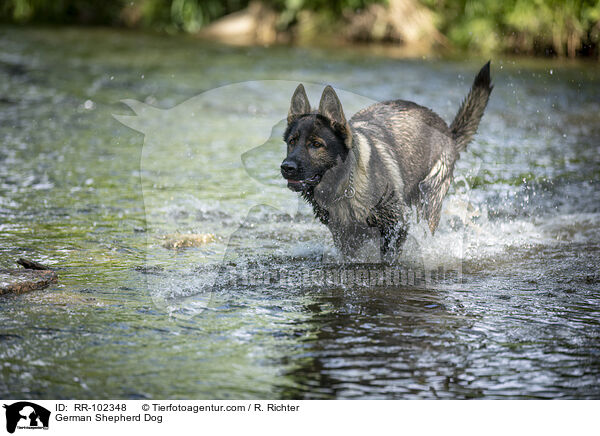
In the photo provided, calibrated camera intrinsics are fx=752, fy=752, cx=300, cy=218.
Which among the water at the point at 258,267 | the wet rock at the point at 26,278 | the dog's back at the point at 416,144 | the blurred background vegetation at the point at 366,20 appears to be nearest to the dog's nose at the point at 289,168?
the dog's back at the point at 416,144

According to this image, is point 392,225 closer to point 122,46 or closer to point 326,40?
point 122,46

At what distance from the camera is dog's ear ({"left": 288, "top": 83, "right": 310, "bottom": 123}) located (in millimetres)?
5328

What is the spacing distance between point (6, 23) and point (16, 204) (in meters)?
16.2

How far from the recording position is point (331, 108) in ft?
17.1

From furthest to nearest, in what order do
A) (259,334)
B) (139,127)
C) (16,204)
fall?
1. (139,127)
2. (16,204)
3. (259,334)

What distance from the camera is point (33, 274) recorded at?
4.92m

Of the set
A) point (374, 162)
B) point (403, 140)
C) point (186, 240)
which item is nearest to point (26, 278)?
point (186, 240)

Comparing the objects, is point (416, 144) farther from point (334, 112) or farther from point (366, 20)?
point (366, 20)

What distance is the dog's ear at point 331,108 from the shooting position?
5.15 metres

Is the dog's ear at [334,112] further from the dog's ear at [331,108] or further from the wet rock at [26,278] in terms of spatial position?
the wet rock at [26,278]

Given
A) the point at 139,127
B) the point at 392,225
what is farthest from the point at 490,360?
the point at 139,127
